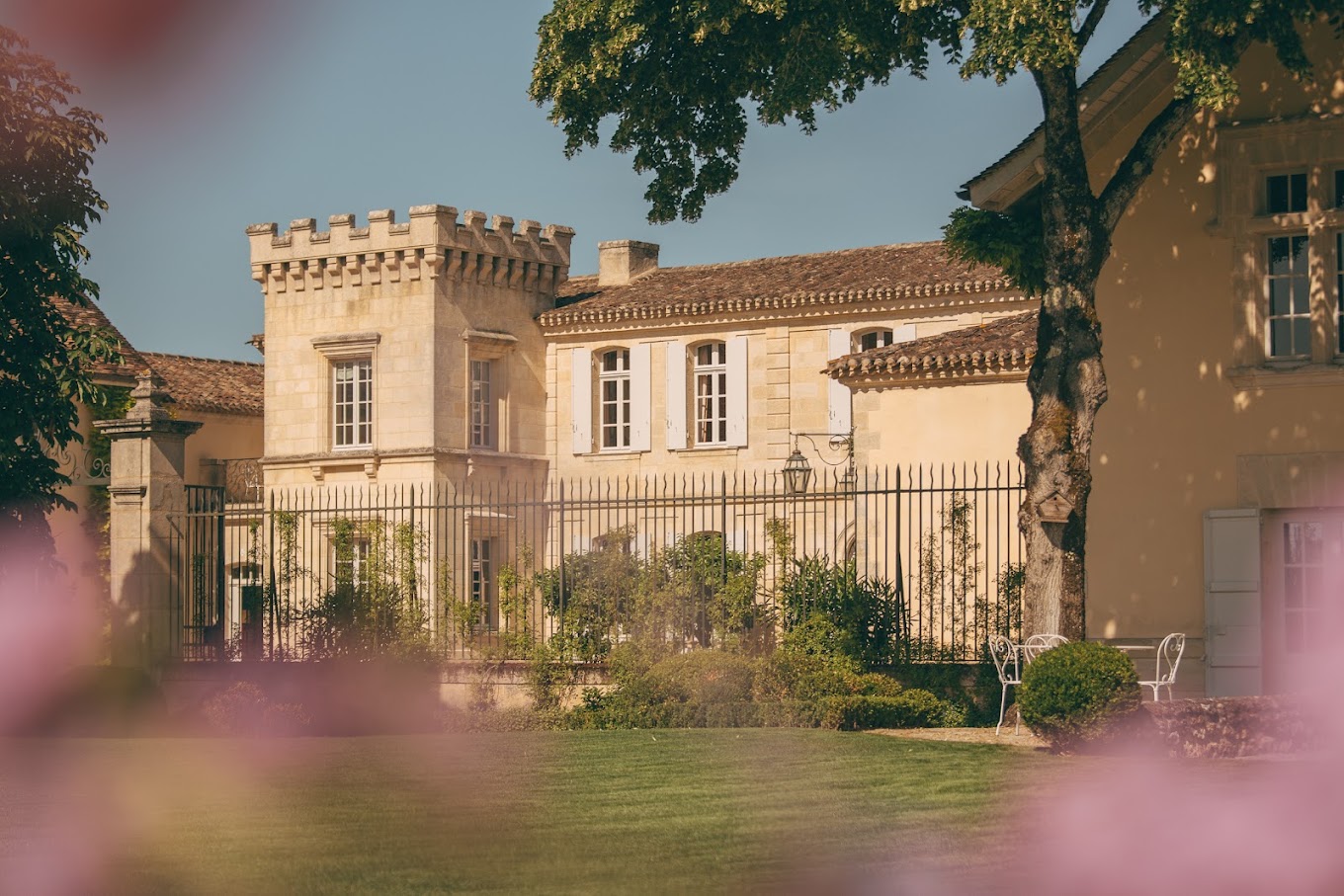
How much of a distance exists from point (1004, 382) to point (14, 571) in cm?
1276

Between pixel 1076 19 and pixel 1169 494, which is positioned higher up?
pixel 1076 19

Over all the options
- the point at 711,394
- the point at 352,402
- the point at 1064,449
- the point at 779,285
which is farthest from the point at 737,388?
the point at 1064,449

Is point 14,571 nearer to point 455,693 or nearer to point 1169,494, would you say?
point 455,693

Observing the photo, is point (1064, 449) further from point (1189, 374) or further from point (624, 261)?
point (624, 261)

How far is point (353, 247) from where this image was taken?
39.0m

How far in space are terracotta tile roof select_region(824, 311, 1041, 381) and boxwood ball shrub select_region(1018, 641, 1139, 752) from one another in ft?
31.2

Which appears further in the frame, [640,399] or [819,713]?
[640,399]

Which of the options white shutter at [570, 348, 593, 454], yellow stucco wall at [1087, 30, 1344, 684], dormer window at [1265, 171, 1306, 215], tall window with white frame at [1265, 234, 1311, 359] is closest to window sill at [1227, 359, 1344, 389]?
yellow stucco wall at [1087, 30, 1344, 684]

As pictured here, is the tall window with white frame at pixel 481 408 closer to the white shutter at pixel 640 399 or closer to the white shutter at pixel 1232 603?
the white shutter at pixel 640 399

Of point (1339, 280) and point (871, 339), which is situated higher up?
point (871, 339)

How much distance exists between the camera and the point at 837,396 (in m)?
36.2

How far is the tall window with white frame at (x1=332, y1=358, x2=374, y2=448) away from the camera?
39.0 meters

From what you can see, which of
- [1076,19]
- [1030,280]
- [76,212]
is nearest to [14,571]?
[76,212]

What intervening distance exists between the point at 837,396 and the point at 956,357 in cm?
1060
